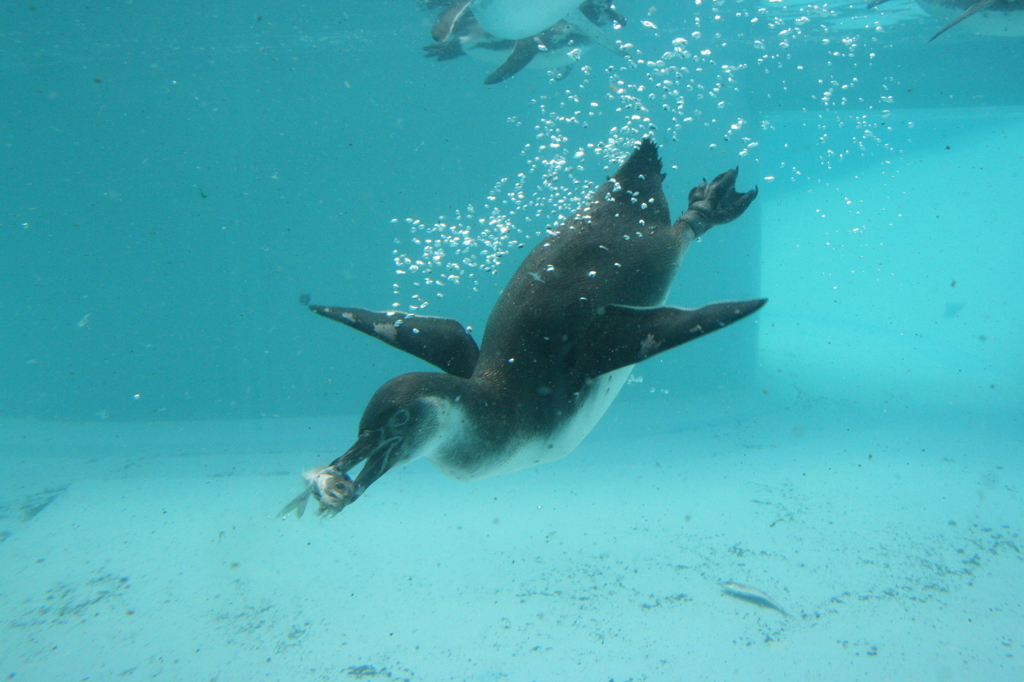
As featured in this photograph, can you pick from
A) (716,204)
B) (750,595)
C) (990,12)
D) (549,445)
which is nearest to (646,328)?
(549,445)

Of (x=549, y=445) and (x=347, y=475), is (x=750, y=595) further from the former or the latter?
(x=347, y=475)

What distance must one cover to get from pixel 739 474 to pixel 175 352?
11.1 meters

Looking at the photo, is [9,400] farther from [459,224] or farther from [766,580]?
[766,580]

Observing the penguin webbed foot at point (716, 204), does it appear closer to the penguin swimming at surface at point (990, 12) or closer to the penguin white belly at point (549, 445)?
the penguin white belly at point (549, 445)

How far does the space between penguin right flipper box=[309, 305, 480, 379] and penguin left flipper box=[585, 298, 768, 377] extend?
653 millimetres

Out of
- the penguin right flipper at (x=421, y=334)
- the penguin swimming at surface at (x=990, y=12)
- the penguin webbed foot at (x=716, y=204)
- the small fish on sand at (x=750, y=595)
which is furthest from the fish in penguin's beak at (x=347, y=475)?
the penguin swimming at surface at (x=990, y=12)

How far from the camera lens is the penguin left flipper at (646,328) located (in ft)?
6.91

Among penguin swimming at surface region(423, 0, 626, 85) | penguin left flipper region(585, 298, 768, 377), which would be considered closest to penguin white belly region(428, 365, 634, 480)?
penguin left flipper region(585, 298, 768, 377)

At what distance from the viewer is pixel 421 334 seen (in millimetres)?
2543

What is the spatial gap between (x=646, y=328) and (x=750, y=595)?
2.87 metres

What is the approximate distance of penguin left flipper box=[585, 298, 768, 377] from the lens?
2.11m

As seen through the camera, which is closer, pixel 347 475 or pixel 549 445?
pixel 347 475

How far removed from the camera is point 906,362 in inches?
438

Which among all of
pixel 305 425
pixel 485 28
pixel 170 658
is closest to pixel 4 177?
pixel 305 425
